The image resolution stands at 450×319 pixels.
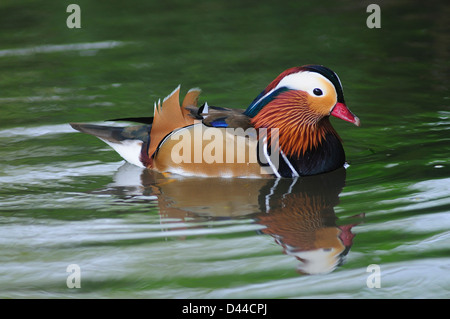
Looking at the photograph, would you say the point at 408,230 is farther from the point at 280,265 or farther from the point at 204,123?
the point at 204,123

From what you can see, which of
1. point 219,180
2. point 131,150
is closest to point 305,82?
point 219,180

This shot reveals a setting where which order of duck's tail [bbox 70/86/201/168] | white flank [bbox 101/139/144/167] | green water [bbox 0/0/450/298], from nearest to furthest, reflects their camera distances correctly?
green water [bbox 0/0/450/298] → duck's tail [bbox 70/86/201/168] → white flank [bbox 101/139/144/167]

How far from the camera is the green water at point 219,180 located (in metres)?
4.49

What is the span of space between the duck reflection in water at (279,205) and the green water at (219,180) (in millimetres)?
20

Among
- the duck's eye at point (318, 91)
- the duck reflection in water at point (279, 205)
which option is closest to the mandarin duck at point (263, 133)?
the duck's eye at point (318, 91)

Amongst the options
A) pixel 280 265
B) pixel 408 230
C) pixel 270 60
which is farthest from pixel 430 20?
pixel 280 265

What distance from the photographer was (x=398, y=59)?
9.52 m

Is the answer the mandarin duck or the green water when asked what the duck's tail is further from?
the green water

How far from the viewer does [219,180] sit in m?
6.28

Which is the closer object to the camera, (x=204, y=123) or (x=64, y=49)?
(x=204, y=123)

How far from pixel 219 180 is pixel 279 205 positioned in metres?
0.76

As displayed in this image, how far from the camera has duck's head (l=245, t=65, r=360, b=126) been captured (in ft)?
20.2

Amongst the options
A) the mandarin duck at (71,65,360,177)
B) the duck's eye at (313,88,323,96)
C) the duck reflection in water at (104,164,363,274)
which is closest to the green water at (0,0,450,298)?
the duck reflection in water at (104,164,363,274)

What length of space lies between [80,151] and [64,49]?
11.7 feet
